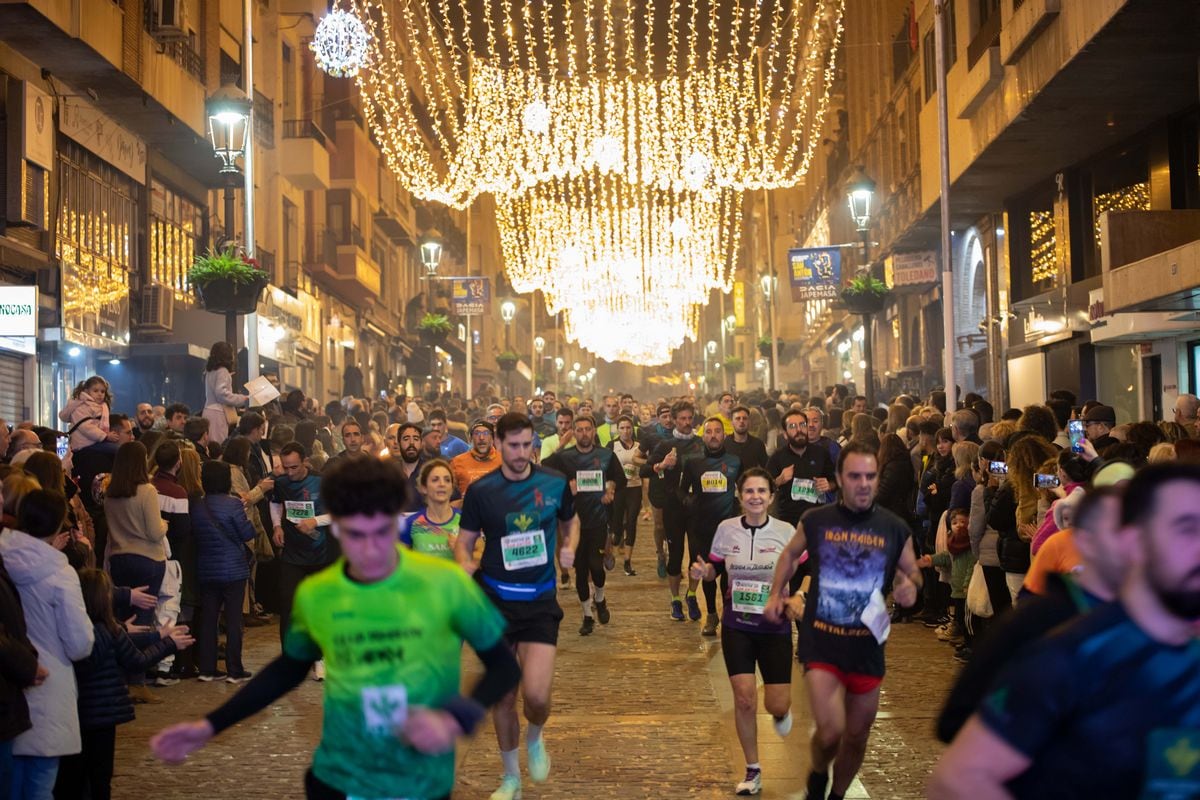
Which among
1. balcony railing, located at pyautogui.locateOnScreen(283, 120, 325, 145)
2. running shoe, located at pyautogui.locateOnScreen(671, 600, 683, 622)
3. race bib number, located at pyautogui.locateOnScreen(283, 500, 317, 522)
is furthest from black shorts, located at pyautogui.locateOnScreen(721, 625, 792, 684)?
balcony railing, located at pyautogui.locateOnScreen(283, 120, 325, 145)

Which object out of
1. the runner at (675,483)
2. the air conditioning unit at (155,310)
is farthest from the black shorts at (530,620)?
the air conditioning unit at (155,310)

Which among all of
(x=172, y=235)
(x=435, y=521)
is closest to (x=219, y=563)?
(x=435, y=521)

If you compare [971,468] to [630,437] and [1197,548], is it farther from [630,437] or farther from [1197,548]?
[1197,548]

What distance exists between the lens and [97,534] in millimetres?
12852

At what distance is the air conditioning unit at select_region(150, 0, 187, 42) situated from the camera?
996 inches

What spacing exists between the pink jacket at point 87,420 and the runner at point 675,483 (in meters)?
5.41

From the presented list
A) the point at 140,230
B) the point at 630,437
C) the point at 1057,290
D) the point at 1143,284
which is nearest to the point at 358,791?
the point at 1143,284

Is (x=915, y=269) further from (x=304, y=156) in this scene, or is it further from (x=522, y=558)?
(x=522, y=558)

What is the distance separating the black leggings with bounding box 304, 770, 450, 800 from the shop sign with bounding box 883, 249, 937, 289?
89.1 ft

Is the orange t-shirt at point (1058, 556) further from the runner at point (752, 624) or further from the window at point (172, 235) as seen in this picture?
the window at point (172, 235)

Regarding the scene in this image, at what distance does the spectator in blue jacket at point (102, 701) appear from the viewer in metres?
7.31

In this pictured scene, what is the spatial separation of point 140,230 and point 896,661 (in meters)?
18.8

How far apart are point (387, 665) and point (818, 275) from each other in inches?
1263

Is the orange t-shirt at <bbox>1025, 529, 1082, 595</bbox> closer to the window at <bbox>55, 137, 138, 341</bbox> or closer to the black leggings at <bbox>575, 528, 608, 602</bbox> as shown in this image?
the black leggings at <bbox>575, 528, 608, 602</bbox>
